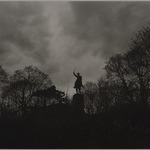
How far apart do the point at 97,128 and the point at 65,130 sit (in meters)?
2.19

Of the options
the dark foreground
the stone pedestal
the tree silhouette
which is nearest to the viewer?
the dark foreground

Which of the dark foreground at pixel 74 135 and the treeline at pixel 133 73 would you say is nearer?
the dark foreground at pixel 74 135

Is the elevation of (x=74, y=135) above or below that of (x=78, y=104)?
below

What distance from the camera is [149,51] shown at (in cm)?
2719

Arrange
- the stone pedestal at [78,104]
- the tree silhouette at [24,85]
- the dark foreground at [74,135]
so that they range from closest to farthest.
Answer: the dark foreground at [74,135] < the stone pedestal at [78,104] < the tree silhouette at [24,85]

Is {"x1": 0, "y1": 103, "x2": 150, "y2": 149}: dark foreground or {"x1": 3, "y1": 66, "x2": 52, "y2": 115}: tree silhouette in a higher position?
{"x1": 3, "y1": 66, "x2": 52, "y2": 115}: tree silhouette

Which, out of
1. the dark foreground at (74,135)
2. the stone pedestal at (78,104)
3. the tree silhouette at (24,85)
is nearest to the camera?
the dark foreground at (74,135)

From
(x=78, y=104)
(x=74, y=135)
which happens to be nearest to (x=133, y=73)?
(x=78, y=104)

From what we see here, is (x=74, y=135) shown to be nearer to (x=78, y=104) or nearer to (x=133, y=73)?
(x=78, y=104)

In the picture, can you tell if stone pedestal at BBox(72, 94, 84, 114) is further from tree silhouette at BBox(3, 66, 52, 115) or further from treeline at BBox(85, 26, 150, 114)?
tree silhouette at BBox(3, 66, 52, 115)

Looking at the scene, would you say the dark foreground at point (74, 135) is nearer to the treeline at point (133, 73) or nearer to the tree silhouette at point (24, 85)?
the treeline at point (133, 73)

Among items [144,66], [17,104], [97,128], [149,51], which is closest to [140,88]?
[144,66]

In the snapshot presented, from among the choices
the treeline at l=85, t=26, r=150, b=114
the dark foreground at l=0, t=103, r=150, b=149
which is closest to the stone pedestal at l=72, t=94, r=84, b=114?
the treeline at l=85, t=26, r=150, b=114

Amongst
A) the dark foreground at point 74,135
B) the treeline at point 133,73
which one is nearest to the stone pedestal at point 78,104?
the treeline at point 133,73
